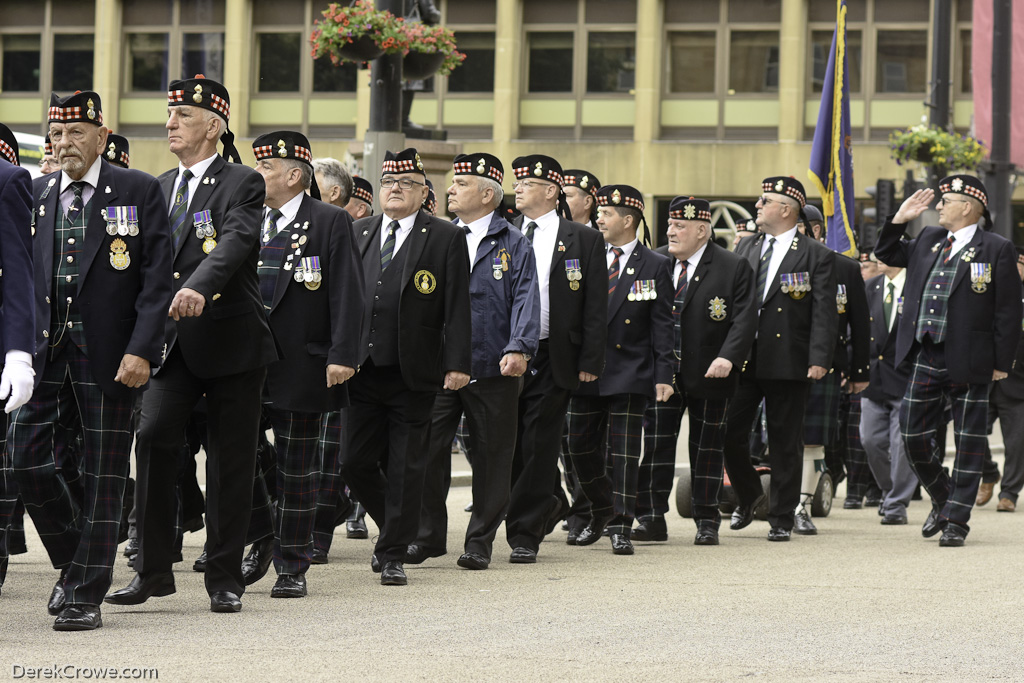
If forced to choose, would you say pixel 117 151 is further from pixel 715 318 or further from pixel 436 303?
pixel 715 318

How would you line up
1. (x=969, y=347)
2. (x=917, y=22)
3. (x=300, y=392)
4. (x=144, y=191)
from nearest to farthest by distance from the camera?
(x=144, y=191) < (x=300, y=392) < (x=969, y=347) < (x=917, y=22)

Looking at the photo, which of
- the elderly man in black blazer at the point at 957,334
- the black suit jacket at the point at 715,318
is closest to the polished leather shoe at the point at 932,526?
the elderly man in black blazer at the point at 957,334

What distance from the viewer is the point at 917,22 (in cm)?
3878

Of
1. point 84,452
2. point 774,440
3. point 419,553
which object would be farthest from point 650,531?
point 84,452

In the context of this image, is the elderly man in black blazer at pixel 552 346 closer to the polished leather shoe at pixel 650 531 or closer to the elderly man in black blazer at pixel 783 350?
the polished leather shoe at pixel 650 531

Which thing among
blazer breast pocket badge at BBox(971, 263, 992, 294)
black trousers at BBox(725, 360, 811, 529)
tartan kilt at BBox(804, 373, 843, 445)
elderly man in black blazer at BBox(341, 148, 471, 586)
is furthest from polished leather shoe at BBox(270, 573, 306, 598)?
tartan kilt at BBox(804, 373, 843, 445)

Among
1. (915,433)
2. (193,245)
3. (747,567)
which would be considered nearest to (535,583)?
(747,567)

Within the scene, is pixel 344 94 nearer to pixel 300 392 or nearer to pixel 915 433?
pixel 915 433

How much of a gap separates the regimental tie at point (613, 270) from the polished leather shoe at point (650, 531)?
1507mm

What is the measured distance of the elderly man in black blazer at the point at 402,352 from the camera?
8758 mm

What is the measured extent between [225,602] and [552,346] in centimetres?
324

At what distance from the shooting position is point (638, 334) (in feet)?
35.4

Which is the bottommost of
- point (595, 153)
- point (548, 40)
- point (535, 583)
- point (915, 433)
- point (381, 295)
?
point (535, 583)

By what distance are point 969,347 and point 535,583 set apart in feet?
12.5
